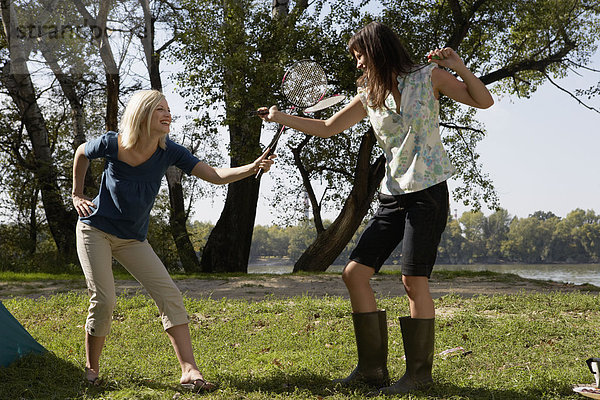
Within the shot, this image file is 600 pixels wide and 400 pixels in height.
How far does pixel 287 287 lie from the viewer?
29.2 feet

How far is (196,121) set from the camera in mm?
12289

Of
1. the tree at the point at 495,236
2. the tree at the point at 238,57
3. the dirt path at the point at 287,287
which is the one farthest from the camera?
the tree at the point at 495,236

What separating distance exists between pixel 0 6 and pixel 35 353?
44.1 ft

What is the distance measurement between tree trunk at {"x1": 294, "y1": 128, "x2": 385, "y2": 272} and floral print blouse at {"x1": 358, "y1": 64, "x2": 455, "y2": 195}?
32.9ft

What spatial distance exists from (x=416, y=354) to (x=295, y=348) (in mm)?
1643

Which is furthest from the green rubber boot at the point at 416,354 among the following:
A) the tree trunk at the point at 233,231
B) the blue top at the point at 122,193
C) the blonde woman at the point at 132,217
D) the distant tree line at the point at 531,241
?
the distant tree line at the point at 531,241

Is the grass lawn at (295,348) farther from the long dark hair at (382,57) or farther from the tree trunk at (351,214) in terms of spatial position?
the tree trunk at (351,214)

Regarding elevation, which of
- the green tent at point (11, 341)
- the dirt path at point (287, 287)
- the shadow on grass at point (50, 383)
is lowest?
the shadow on grass at point (50, 383)

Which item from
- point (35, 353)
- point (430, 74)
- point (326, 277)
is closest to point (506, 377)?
point (430, 74)

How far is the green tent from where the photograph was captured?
4.03 metres

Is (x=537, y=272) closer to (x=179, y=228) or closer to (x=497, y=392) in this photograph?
(x=179, y=228)

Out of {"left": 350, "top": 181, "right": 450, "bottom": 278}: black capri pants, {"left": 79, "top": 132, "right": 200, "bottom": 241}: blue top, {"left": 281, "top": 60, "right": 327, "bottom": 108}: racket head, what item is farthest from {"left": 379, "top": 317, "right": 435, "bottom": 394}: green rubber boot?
{"left": 281, "top": 60, "right": 327, "bottom": 108}: racket head

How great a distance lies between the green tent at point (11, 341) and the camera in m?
4.03

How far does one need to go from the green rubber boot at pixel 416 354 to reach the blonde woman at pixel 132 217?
1.17m
